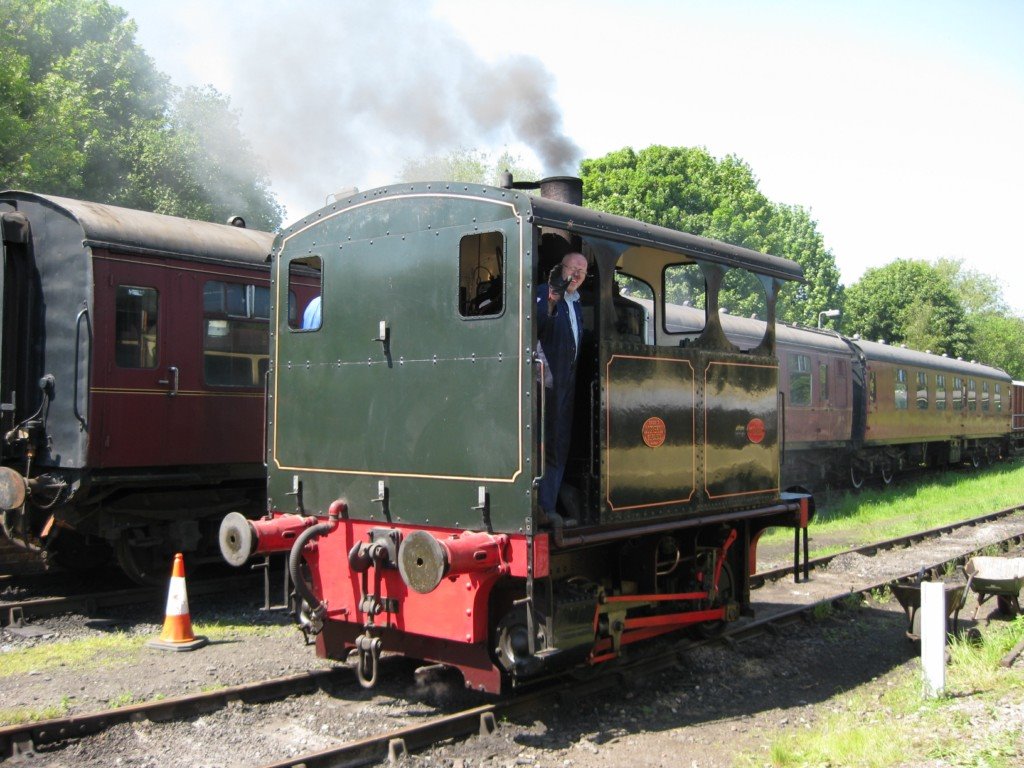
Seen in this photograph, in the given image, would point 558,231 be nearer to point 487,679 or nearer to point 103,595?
point 487,679

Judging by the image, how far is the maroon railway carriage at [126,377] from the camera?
7.96 meters

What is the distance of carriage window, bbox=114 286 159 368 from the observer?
8141 mm

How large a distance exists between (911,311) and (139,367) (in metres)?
46.9

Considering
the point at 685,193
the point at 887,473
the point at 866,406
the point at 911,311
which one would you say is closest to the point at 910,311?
the point at 911,311

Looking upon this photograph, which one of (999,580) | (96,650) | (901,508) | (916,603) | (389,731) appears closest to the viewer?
(389,731)

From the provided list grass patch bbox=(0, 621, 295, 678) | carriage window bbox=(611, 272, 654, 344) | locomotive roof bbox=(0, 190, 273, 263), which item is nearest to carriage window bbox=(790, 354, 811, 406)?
carriage window bbox=(611, 272, 654, 344)

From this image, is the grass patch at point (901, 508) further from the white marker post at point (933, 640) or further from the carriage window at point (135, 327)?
the carriage window at point (135, 327)

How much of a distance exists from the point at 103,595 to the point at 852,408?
1437cm

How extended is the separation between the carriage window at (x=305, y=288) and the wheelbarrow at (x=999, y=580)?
18.6 ft

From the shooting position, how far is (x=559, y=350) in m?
5.53

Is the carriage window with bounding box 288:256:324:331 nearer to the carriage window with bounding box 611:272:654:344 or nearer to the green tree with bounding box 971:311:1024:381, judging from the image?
the carriage window with bounding box 611:272:654:344

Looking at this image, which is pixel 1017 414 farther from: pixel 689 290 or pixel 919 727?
pixel 919 727

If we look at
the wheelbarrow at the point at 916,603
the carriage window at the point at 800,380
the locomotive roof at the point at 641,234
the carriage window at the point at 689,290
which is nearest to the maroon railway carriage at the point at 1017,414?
the carriage window at the point at 800,380

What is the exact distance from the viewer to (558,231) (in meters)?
5.91
